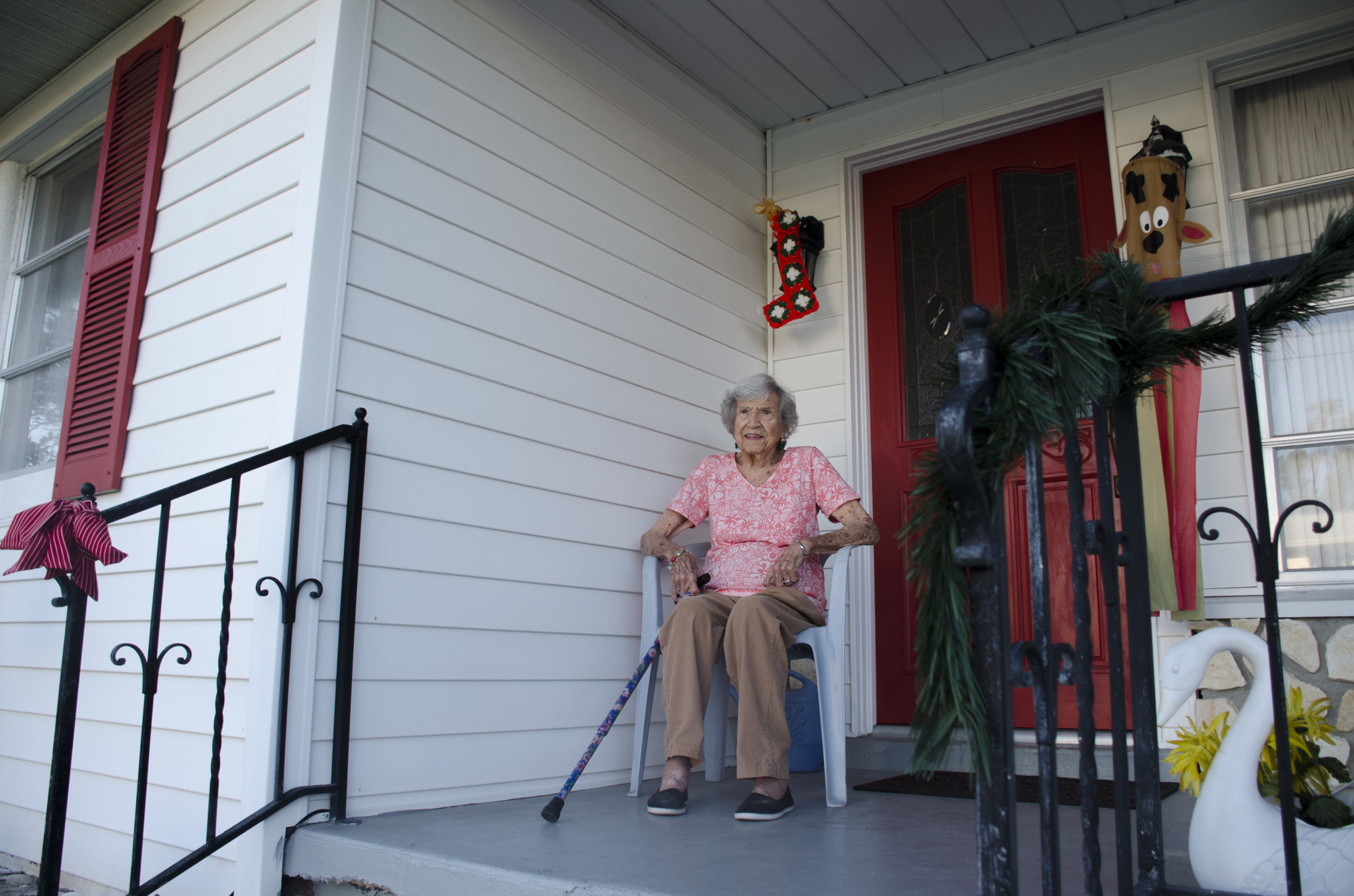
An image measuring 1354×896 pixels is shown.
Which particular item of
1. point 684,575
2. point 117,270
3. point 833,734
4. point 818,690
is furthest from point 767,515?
point 117,270

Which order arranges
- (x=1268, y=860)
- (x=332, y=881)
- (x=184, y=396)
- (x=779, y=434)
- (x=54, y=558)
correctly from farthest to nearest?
(x=779, y=434) → (x=184, y=396) → (x=332, y=881) → (x=54, y=558) → (x=1268, y=860)

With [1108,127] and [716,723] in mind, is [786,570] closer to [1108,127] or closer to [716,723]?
Result: [716,723]

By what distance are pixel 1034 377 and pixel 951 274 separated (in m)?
A: 2.48

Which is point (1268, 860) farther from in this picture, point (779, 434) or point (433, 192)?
point (433, 192)

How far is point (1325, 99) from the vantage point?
268 centimetres

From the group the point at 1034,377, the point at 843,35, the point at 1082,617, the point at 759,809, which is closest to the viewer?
the point at 1034,377

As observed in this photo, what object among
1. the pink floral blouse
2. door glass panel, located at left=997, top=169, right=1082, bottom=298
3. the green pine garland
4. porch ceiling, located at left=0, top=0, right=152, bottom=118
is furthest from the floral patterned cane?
porch ceiling, located at left=0, top=0, right=152, bottom=118

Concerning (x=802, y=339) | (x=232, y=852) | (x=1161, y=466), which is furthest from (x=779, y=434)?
(x=232, y=852)

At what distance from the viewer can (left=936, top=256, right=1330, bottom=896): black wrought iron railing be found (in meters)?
0.83

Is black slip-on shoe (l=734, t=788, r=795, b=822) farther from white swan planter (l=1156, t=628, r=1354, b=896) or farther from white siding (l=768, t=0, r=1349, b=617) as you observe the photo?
white siding (l=768, t=0, r=1349, b=617)

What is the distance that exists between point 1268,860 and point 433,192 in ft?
7.16

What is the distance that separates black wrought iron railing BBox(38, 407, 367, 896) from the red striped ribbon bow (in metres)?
0.03

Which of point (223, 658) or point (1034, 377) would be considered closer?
point (1034, 377)

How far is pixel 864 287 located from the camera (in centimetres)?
341
